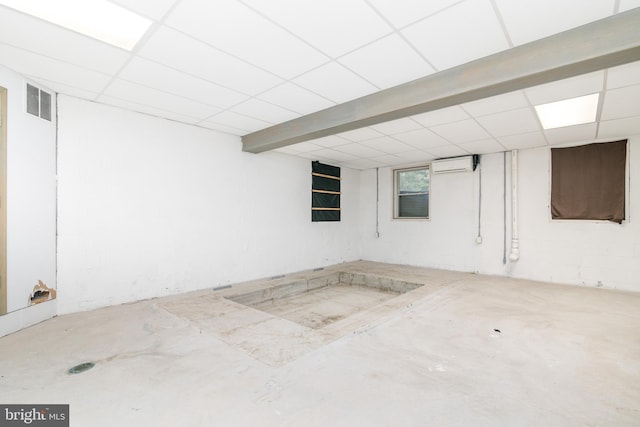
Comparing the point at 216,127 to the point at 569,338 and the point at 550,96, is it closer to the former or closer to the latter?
the point at 550,96

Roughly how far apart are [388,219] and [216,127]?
4.64 metres

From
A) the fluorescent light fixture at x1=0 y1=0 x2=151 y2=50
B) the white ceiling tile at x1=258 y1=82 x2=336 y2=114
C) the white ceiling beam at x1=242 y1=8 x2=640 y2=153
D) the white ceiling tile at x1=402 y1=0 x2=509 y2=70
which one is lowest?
the white ceiling beam at x1=242 y1=8 x2=640 y2=153

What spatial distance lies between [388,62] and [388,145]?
2.75 meters

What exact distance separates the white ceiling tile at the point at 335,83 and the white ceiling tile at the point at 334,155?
234cm

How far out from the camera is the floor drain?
2178mm

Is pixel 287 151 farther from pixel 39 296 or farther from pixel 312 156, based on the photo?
pixel 39 296

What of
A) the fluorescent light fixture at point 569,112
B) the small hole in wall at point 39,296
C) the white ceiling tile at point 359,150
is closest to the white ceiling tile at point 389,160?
the white ceiling tile at point 359,150

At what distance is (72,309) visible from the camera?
3.45 metres

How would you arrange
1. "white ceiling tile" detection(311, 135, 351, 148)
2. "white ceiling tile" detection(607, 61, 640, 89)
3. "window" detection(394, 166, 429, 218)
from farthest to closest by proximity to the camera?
"window" detection(394, 166, 429, 218)
"white ceiling tile" detection(311, 135, 351, 148)
"white ceiling tile" detection(607, 61, 640, 89)

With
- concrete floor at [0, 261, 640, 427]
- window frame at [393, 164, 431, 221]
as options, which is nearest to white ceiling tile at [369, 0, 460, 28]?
concrete floor at [0, 261, 640, 427]

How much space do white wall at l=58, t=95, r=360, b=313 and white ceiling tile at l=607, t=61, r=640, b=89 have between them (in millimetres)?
4693

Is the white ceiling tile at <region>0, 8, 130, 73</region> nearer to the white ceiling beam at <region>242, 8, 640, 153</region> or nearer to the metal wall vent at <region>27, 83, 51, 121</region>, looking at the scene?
the metal wall vent at <region>27, 83, 51, 121</region>

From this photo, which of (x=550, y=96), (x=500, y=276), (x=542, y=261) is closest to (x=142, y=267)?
(x=550, y=96)

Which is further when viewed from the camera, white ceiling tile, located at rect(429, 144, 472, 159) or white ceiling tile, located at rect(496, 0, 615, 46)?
white ceiling tile, located at rect(429, 144, 472, 159)
